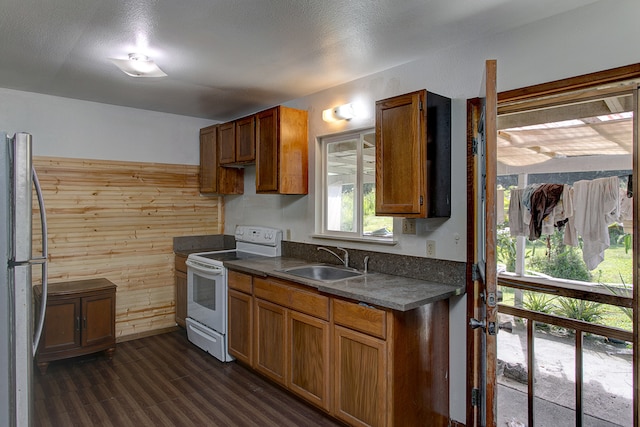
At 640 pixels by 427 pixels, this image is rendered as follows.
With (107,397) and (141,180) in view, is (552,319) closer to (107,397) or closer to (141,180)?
(107,397)

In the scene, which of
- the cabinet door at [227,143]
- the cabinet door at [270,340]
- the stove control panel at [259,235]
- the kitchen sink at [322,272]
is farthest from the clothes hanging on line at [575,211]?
the cabinet door at [227,143]

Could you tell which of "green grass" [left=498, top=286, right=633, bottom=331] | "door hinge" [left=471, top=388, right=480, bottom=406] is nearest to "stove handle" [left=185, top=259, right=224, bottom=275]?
"door hinge" [left=471, top=388, right=480, bottom=406]

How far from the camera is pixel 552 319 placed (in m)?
2.50

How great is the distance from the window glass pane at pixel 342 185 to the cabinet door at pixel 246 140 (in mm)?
768

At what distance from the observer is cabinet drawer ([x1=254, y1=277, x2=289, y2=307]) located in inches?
109

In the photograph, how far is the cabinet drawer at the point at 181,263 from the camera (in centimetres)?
409

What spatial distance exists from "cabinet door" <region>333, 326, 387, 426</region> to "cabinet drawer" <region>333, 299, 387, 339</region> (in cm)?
4

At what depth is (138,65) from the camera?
2.49 metres

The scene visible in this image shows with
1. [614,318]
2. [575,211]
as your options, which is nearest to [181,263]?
[575,211]

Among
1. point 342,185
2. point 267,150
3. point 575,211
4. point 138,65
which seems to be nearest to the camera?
point 138,65

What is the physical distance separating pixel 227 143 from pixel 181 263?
139 centimetres

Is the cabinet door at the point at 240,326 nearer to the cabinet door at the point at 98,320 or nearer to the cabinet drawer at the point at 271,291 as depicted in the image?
the cabinet drawer at the point at 271,291

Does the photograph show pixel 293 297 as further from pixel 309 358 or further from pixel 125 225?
pixel 125 225

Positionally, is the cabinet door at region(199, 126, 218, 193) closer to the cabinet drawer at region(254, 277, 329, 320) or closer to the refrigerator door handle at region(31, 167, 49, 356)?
the cabinet drawer at region(254, 277, 329, 320)
